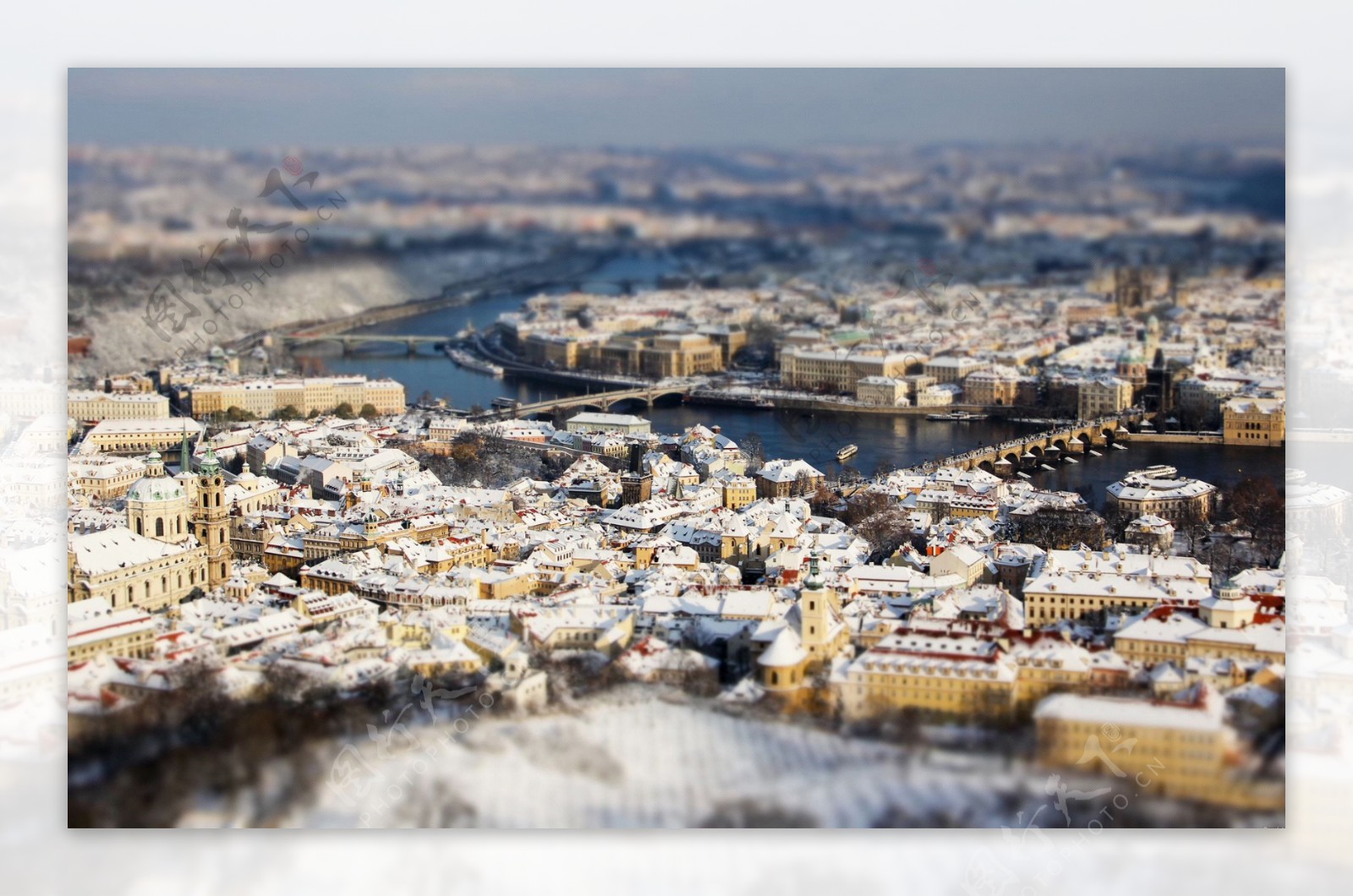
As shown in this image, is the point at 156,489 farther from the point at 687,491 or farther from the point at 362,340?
the point at 362,340

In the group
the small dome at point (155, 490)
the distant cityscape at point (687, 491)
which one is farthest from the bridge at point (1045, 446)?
the small dome at point (155, 490)

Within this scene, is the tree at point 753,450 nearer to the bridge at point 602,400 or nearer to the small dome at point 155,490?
the bridge at point 602,400

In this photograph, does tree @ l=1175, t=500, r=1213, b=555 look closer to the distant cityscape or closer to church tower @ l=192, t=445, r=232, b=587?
the distant cityscape

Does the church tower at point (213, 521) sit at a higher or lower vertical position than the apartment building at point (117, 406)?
lower

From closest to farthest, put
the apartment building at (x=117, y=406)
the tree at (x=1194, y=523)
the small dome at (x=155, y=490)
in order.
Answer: the small dome at (x=155, y=490), the tree at (x=1194, y=523), the apartment building at (x=117, y=406)

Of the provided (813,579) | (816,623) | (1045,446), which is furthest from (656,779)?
(1045,446)

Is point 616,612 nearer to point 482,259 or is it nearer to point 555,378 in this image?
point 482,259
